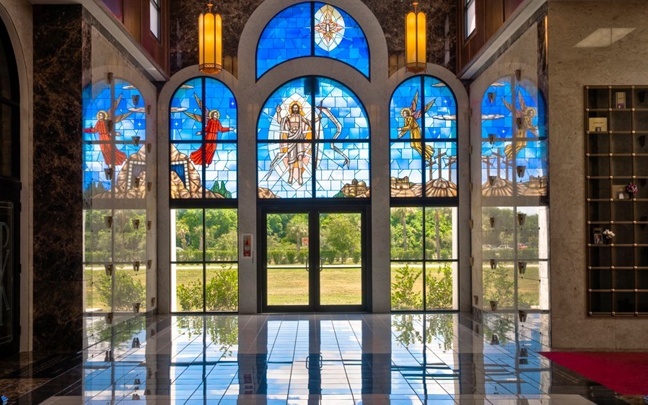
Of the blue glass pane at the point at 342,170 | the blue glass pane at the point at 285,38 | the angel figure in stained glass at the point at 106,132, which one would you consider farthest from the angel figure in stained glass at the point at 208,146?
the angel figure in stained glass at the point at 106,132

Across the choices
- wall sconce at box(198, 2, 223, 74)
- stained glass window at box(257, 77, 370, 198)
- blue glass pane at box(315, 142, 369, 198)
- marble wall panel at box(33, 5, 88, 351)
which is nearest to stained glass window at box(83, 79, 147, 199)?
marble wall panel at box(33, 5, 88, 351)

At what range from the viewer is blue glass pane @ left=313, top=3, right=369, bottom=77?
15.0m

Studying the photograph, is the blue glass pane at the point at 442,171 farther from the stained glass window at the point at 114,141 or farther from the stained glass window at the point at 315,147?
the stained glass window at the point at 114,141

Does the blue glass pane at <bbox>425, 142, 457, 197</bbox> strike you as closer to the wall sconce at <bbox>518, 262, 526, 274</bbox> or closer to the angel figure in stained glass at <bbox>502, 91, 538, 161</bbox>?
the angel figure in stained glass at <bbox>502, 91, 538, 161</bbox>

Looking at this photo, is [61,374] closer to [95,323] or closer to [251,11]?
[95,323]

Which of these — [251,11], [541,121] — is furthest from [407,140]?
[541,121]

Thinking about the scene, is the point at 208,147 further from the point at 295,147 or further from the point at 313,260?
the point at 313,260

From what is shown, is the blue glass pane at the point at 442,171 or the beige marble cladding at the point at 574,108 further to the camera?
the blue glass pane at the point at 442,171

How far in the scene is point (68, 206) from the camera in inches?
392

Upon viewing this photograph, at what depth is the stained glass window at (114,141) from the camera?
10516 millimetres

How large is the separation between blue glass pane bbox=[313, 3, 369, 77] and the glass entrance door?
305 centimetres

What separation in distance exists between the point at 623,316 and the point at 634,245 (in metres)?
0.92

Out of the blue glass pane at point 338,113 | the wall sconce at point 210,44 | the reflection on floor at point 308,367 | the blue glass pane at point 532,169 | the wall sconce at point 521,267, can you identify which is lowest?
the reflection on floor at point 308,367

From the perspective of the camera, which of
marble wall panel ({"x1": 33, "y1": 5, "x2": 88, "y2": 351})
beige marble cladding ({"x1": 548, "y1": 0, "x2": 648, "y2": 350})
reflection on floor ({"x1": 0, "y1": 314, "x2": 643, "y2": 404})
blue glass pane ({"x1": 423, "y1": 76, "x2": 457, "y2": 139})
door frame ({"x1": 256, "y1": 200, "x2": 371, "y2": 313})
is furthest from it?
blue glass pane ({"x1": 423, "y1": 76, "x2": 457, "y2": 139})
